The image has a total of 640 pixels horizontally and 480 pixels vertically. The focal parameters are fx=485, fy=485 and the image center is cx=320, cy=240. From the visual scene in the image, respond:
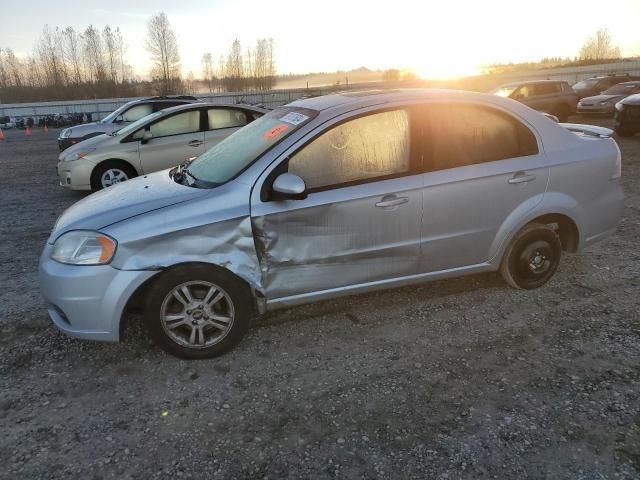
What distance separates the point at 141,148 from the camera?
801cm

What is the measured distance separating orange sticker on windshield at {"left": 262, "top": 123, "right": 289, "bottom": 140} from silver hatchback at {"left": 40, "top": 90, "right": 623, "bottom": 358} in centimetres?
1

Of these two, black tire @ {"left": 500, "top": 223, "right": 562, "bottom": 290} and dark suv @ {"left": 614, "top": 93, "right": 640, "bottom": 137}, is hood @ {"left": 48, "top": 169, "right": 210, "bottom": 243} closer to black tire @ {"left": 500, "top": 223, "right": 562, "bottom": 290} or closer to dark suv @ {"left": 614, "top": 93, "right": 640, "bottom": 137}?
black tire @ {"left": 500, "top": 223, "right": 562, "bottom": 290}

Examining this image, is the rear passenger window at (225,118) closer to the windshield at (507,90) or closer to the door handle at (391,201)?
the door handle at (391,201)

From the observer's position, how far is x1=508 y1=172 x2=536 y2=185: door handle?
3.69m

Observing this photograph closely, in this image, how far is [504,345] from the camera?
3.33 meters

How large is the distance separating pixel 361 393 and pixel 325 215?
45.6 inches

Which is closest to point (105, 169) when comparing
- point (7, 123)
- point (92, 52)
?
point (7, 123)

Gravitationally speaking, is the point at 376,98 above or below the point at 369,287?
above

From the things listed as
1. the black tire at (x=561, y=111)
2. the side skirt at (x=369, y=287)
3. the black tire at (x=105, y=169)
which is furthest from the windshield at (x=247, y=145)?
the black tire at (x=561, y=111)

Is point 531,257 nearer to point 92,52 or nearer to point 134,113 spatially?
point 134,113

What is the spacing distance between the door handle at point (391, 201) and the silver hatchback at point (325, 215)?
0.01 m

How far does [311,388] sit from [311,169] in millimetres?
1418

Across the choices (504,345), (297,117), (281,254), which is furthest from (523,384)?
(297,117)

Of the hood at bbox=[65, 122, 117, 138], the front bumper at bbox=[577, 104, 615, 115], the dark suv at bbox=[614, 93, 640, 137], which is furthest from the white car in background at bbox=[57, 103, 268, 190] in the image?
the front bumper at bbox=[577, 104, 615, 115]
